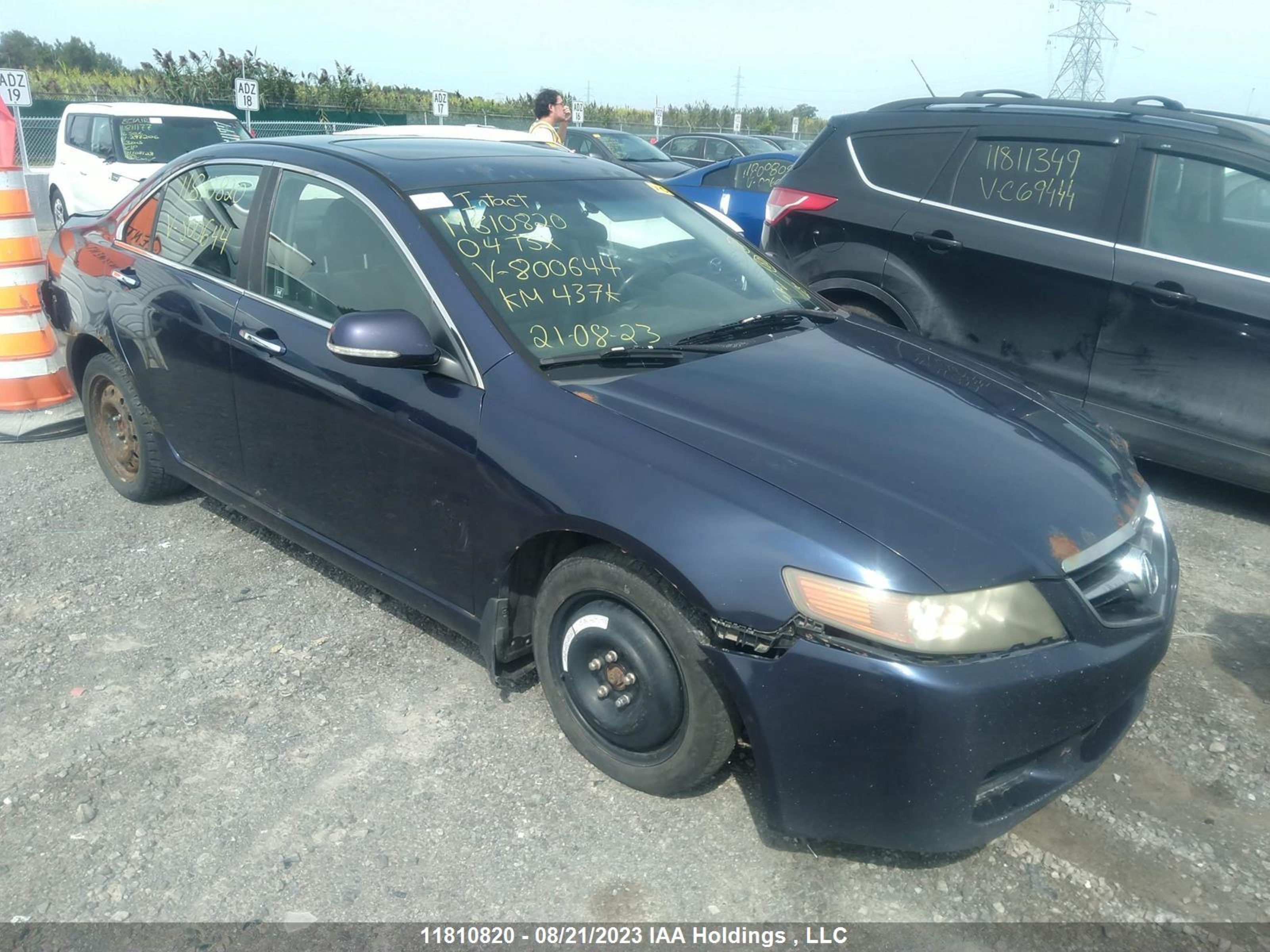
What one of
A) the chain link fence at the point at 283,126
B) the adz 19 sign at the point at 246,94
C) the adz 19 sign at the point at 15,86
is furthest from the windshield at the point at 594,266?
the adz 19 sign at the point at 246,94

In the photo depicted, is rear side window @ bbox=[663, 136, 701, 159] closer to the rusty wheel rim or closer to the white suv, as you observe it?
the white suv

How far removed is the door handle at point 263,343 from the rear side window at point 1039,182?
3672mm

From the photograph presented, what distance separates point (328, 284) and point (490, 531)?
→ 46.4 inches

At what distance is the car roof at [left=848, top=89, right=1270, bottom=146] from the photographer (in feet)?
16.1

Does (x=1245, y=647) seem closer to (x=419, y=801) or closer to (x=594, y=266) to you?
(x=594, y=266)

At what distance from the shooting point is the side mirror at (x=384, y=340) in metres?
2.95

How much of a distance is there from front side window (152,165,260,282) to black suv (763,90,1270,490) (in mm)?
2964

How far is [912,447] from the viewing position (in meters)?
2.75

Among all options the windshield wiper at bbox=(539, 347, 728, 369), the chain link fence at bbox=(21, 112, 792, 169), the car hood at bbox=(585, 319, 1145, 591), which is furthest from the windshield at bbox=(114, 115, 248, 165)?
the car hood at bbox=(585, 319, 1145, 591)

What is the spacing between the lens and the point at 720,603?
2404mm

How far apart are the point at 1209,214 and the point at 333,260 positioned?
13.2 feet

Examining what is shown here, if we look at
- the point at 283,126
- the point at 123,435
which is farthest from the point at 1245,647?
the point at 283,126

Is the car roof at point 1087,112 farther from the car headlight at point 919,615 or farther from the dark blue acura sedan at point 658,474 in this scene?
the car headlight at point 919,615

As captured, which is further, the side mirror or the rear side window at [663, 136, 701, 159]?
the rear side window at [663, 136, 701, 159]
